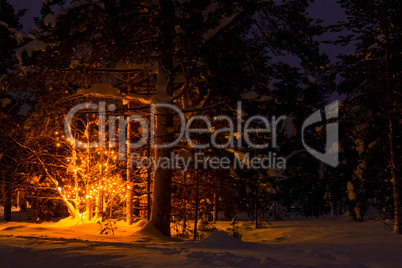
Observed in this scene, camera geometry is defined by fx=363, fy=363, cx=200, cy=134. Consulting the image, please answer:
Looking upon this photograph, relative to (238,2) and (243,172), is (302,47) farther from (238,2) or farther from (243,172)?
(243,172)

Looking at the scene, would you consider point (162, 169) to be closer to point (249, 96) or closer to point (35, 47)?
point (249, 96)

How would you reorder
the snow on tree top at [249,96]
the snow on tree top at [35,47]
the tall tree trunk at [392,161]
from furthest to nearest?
the tall tree trunk at [392,161] < the snow on tree top at [249,96] < the snow on tree top at [35,47]

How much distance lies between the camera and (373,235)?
1191cm

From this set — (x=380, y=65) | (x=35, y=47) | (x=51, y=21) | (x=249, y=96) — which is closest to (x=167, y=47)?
(x=249, y=96)

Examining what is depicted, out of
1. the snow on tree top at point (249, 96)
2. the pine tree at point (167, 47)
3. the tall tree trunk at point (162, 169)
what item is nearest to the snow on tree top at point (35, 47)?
the pine tree at point (167, 47)

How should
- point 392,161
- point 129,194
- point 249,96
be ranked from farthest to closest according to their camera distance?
point 129,194 < point 392,161 < point 249,96

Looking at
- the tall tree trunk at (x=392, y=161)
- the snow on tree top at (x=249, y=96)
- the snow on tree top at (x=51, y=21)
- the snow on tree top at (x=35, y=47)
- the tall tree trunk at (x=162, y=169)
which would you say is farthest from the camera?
the tall tree trunk at (x=392, y=161)

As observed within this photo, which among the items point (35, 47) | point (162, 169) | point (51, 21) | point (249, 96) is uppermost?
point (51, 21)

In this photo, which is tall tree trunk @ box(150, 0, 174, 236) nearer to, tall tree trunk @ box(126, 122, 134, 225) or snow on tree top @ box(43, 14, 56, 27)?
snow on tree top @ box(43, 14, 56, 27)

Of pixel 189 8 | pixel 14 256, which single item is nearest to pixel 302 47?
pixel 189 8

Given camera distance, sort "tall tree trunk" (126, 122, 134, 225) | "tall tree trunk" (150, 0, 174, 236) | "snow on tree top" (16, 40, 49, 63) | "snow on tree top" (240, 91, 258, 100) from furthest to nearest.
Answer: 1. "tall tree trunk" (126, 122, 134, 225)
2. "tall tree trunk" (150, 0, 174, 236)
3. "snow on tree top" (240, 91, 258, 100)
4. "snow on tree top" (16, 40, 49, 63)

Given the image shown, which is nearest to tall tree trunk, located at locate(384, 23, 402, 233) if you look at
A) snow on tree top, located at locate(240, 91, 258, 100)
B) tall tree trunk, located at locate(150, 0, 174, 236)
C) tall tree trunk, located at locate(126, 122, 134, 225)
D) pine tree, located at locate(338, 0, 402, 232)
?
pine tree, located at locate(338, 0, 402, 232)

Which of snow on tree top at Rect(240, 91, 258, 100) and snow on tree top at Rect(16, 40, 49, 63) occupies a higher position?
snow on tree top at Rect(16, 40, 49, 63)

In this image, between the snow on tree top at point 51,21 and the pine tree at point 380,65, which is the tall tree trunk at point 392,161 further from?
the snow on tree top at point 51,21
